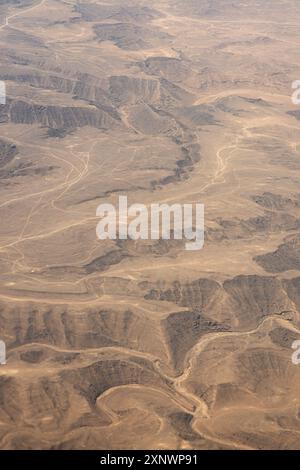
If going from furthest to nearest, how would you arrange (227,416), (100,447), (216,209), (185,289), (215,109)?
(215,109) < (216,209) < (185,289) < (227,416) < (100,447)

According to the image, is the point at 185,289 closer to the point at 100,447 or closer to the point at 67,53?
the point at 100,447

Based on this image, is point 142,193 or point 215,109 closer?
point 142,193

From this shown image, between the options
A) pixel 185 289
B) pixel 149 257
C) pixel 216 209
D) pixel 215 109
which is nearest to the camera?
pixel 185 289

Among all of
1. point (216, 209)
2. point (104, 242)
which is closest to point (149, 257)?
point (104, 242)

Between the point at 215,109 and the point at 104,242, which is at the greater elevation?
the point at 215,109

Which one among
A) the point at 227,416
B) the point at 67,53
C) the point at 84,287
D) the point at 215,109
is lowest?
the point at 227,416

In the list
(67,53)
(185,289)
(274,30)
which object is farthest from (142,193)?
(274,30)

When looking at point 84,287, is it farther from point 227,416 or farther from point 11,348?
point 227,416
